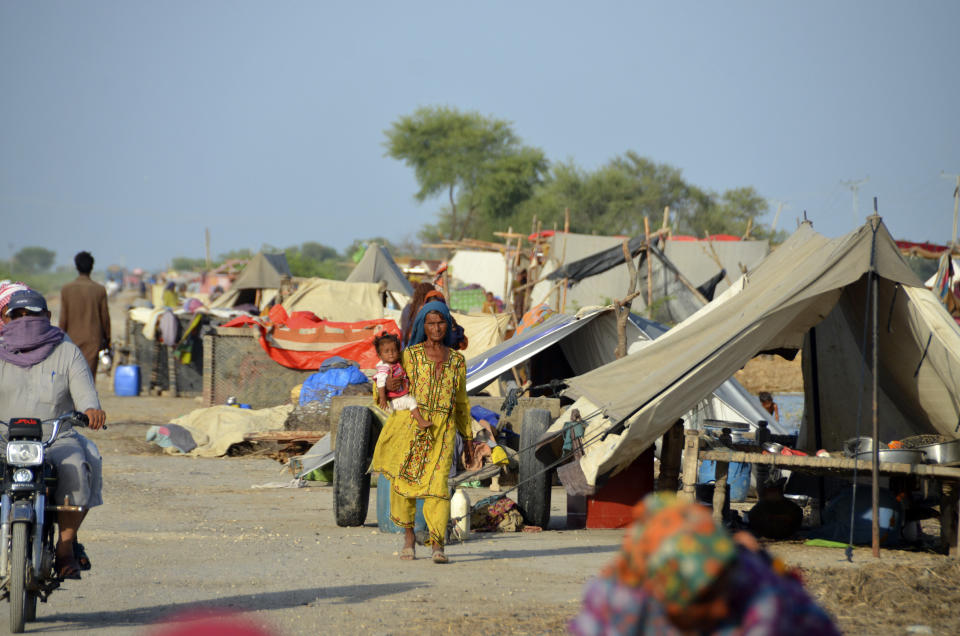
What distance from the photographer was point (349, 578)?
621 cm

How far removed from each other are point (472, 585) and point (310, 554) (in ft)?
4.50

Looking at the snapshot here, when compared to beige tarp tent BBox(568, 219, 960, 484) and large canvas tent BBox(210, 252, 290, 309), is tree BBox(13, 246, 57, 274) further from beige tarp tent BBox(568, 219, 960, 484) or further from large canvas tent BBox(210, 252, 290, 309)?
beige tarp tent BBox(568, 219, 960, 484)

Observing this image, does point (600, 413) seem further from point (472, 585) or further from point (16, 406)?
point (16, 406)

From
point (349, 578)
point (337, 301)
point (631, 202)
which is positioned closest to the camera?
point (349, 578)

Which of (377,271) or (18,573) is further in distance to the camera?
(377,271)

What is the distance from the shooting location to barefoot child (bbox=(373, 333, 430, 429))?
6801 millimetres

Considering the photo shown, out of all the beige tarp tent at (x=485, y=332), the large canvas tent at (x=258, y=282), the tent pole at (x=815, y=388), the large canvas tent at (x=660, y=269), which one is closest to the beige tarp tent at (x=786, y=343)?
the tent pole at (x=815, y=388)

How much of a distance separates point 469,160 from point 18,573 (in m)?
61.4

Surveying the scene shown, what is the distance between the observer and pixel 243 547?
7195mm

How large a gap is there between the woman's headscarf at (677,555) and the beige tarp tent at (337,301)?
657 inches

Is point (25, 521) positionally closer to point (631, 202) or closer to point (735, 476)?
point (735, 476)

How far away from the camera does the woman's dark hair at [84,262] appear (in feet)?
38.6

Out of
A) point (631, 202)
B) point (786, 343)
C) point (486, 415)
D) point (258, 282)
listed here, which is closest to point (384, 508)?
point (486, 415)

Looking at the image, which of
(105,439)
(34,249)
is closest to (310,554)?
(105,439)
